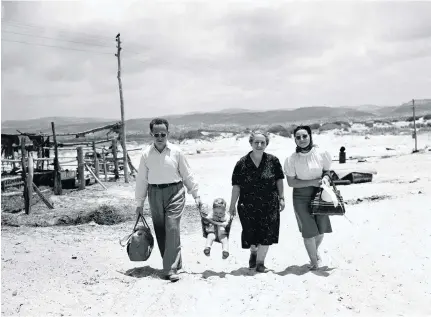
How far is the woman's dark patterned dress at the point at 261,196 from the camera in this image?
5301 mm

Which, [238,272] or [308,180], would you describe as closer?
[308,180]

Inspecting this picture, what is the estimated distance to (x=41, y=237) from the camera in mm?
8172

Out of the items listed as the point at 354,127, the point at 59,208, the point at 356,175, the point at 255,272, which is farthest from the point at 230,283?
the point at 354,127

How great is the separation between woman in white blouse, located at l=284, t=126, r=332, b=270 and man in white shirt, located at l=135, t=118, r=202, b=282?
1.14 m

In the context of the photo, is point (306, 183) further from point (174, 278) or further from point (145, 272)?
point (145, 272)

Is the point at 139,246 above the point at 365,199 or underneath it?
above

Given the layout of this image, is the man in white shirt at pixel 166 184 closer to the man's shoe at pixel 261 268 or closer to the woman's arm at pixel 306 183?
the man's shoe at pixel 261 268

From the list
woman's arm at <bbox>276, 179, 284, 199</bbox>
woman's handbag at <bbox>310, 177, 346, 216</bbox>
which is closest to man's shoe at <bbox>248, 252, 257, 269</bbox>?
woman's arm at <bbox>276, 179, 284, 199</bbox>

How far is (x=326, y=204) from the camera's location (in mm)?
5176

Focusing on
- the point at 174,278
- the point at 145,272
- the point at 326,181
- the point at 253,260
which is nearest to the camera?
the point at 174,278

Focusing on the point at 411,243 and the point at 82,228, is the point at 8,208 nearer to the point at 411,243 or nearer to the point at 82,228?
the point at 82,228

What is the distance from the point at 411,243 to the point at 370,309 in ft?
8.01

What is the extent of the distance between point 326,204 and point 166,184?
1.80 m

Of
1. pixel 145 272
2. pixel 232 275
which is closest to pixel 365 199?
pixel 232 275
